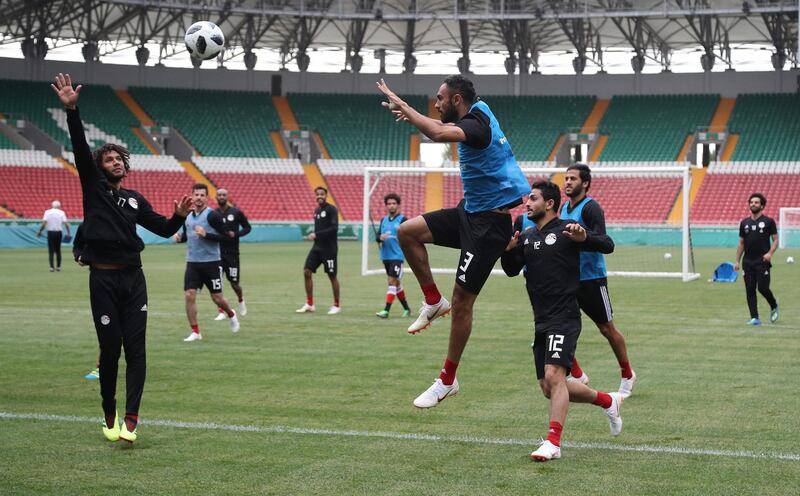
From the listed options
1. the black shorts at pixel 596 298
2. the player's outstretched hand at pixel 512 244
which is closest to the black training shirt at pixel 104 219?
the player's outstretched hand at pixel 512 244

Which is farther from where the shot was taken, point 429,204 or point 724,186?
point 724,186

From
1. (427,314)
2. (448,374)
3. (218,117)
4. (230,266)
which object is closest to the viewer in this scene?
(448,374)

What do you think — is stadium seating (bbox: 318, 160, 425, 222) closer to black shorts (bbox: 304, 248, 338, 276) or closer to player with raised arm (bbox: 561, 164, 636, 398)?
black shorts (bbox: 304, 248, 338, 276)

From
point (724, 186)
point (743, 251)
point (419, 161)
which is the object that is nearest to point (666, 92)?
point (724, 186)

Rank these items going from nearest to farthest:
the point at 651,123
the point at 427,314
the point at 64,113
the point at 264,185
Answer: the point at 427,314
the point at 64,113
the point at 264,185
the point at 651,123

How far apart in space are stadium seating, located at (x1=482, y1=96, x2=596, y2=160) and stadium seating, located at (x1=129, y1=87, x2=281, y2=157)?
544 inches

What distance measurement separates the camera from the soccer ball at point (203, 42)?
11.3 metres

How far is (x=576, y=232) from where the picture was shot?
7.59 metres

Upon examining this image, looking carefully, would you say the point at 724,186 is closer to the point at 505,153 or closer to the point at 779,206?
the point at 779,206

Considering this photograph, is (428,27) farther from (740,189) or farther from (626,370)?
(626,370)

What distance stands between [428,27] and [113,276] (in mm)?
55654

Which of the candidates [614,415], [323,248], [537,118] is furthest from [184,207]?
[537,118]

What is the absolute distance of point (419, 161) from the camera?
59875 mm

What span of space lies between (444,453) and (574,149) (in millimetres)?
54760
